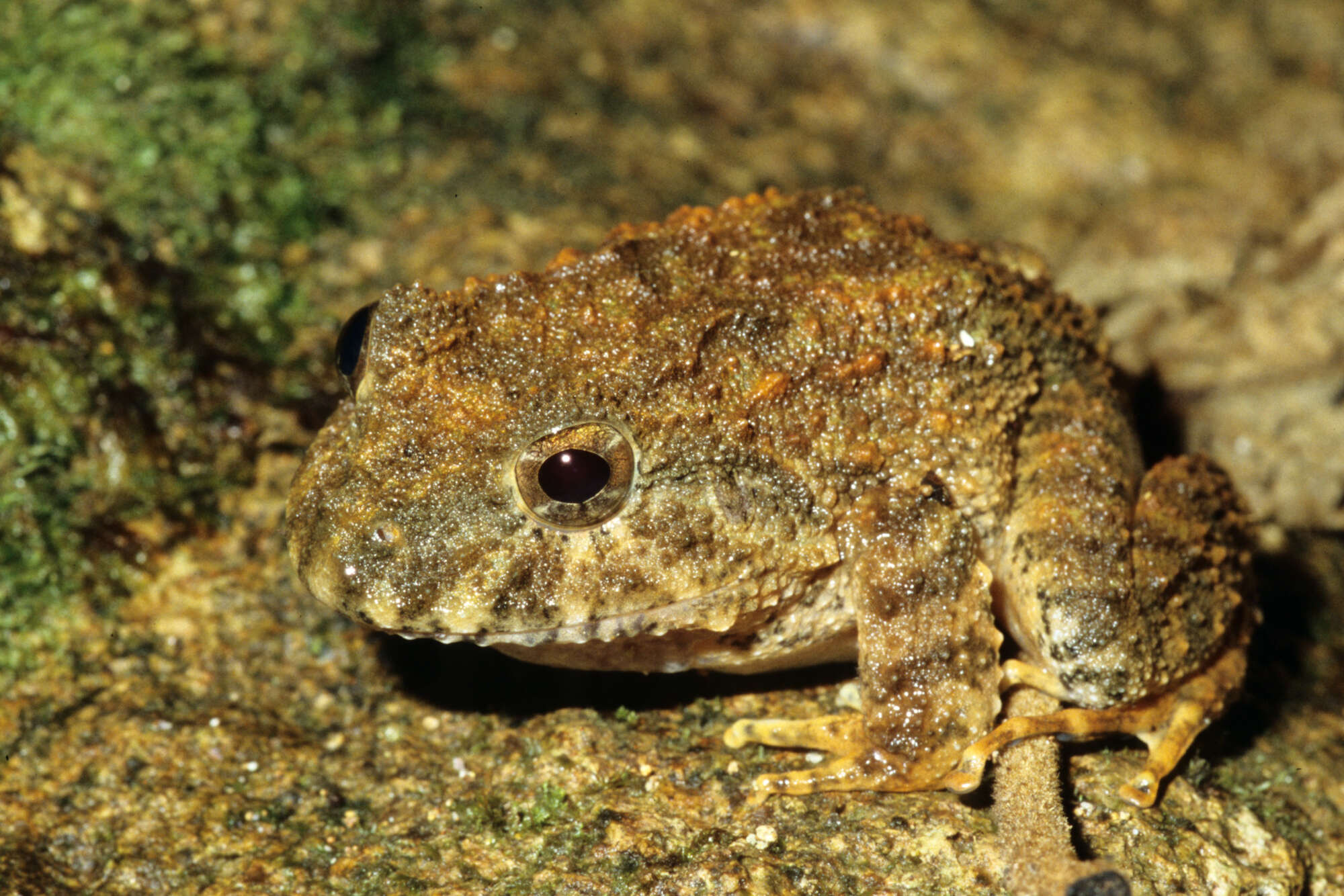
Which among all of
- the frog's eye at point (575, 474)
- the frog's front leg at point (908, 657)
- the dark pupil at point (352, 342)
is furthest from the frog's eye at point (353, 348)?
the frog's front leg at point (908, 657)

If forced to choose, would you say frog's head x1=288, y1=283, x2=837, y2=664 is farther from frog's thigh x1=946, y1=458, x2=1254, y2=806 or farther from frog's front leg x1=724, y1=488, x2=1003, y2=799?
frog's thigh x1=946, y1=458, x2=1254, y2=806

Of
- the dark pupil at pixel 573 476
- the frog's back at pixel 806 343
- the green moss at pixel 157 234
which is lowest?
the dark pupil at pixel 573 476

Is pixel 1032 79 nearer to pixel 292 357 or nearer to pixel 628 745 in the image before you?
pixel 292 357

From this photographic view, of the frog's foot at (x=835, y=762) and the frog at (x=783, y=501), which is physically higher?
the frog at (x=783, y=501)

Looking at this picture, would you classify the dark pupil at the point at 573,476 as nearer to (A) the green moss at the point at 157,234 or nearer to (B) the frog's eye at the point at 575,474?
(B) the frog's eye at the point at 575,474

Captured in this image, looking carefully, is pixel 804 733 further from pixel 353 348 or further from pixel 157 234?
pixel 157 234

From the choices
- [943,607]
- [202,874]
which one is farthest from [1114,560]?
[202,874]
